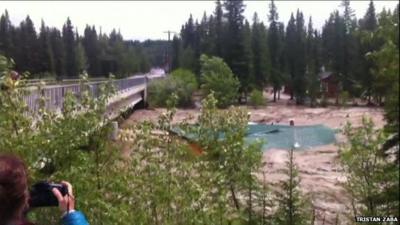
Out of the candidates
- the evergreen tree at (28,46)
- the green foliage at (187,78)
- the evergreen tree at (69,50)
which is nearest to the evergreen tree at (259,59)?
the green foliage at (187,78)

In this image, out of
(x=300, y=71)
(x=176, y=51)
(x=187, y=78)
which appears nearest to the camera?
(x=187, y=78)

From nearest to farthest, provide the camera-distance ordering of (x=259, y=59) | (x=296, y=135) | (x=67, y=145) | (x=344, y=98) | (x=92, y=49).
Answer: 1. (x=67, y=145)
2. (x=296, y=135)
3. (x=344, y=98)
4. (x=259, y=59)
5. (x=92, y=49)

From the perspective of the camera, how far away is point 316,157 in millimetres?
40812

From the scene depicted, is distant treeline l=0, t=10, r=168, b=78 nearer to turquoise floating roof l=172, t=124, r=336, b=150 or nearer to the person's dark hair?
turquoise floating roof l=172, t=124, r=336, b=150

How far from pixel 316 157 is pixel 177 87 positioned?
36.5 meters

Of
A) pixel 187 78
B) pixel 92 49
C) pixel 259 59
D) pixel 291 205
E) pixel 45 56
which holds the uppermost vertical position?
pixel 92 49

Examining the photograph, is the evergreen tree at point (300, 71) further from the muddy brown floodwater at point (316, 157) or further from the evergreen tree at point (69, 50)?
the evergreen tree at point (69, 50)

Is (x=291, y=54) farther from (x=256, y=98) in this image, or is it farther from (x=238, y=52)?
(x=256, y=98)

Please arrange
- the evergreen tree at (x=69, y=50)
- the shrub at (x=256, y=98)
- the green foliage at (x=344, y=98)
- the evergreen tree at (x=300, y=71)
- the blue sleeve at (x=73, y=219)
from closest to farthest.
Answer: the blue sleeve at (x=73, y=219) < the green foliage at (x=344, y=98) < the shrub at (x=256, y=98) < the evergreen tree at (x=300, y=71) < the evergreen tree at (x=69, y=50)

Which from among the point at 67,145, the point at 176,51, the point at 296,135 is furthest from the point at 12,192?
the point at 176,51

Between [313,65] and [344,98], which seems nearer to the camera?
[344,98]

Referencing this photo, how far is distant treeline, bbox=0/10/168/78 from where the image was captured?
79.2 m

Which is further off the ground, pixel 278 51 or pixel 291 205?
pixel 278 51

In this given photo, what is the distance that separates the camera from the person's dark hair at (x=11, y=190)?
113 inches
